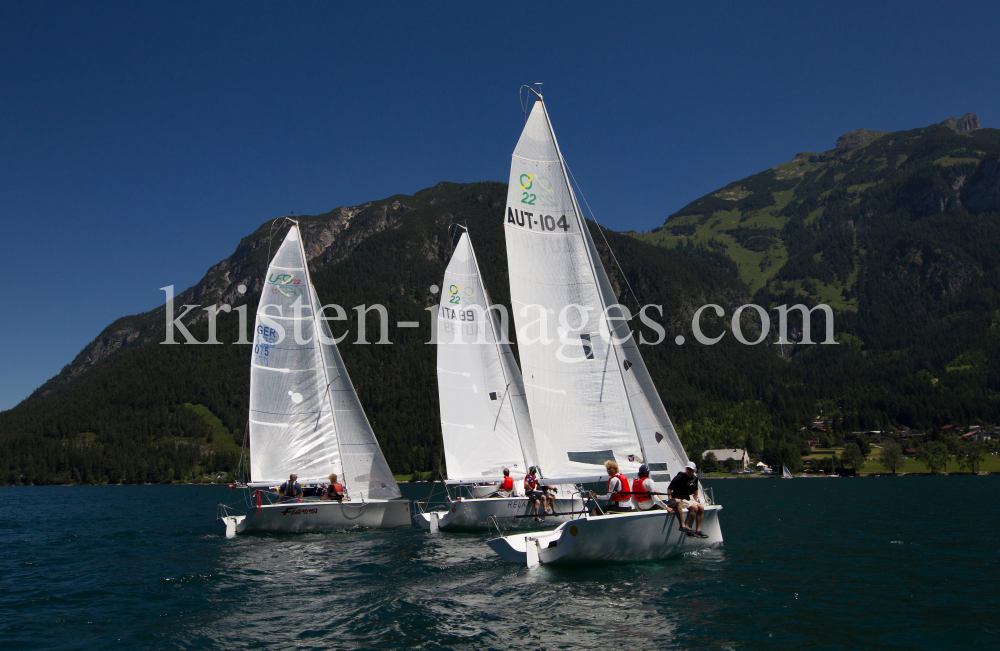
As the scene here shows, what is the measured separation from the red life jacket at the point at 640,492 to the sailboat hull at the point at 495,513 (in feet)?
30.3

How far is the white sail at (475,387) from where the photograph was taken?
31.9 meters

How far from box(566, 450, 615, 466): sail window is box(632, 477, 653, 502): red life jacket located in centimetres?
133

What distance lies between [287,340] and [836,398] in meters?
200

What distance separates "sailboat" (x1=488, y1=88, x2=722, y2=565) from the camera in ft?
60.6

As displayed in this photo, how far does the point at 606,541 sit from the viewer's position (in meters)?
16.6

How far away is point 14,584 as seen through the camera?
1884 cm

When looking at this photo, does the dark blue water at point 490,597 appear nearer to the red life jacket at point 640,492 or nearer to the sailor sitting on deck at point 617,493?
the sailor sitting on deck at point 617,493

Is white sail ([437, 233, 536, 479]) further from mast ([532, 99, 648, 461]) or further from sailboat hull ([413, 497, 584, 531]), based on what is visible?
mast ([532, 99, 648, 461])

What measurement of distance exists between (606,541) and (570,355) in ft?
16.9

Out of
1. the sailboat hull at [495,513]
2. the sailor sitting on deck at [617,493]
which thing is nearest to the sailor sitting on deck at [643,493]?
the sailor sitting on deck at [617,493]

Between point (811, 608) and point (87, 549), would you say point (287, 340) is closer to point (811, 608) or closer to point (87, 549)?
point (87, 549)

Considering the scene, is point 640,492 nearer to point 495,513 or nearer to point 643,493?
point 643,493

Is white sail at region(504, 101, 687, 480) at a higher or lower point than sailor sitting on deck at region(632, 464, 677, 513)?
higher

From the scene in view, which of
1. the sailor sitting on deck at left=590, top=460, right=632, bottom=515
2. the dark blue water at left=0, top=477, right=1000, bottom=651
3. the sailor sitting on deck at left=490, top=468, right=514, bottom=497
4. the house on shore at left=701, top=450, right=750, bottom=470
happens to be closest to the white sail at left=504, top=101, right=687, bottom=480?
the sailor sitting on deck at left=590, top=460, right=632, bottom=515
